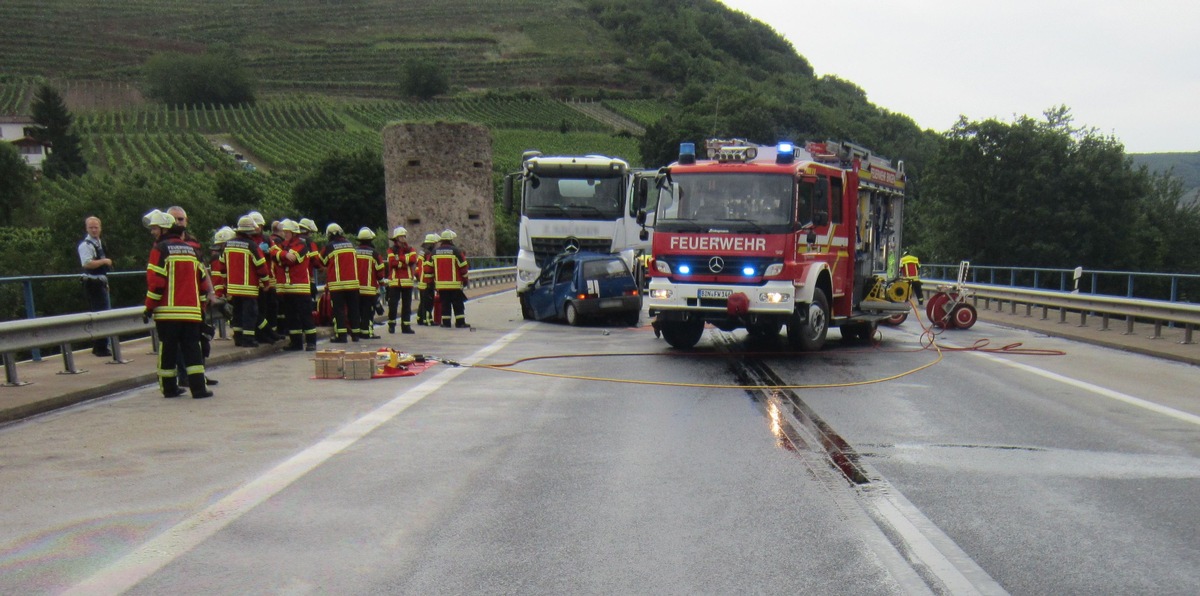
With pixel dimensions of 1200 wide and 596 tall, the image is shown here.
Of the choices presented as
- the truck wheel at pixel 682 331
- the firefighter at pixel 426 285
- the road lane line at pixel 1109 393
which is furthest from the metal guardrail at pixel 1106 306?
the firefighter at pixel 426 285

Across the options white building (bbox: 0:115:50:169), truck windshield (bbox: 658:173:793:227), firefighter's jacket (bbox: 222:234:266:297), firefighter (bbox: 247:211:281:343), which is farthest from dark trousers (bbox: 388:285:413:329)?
white building (bbox: 0:115:50:169)

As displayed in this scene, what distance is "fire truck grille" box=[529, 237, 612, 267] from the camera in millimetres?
23781

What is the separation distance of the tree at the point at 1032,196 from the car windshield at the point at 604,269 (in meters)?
42.7

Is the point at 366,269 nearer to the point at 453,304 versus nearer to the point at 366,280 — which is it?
the point at 366,280

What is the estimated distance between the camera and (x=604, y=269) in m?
20.7

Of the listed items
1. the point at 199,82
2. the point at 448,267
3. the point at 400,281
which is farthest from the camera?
the point at 199,82

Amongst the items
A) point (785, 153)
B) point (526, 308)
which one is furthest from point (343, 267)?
point (785, 153)

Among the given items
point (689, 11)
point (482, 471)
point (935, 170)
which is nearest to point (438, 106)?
point (935, 170)

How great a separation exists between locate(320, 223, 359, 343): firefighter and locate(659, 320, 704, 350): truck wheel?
16.1 feet

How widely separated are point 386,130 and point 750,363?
3638cm

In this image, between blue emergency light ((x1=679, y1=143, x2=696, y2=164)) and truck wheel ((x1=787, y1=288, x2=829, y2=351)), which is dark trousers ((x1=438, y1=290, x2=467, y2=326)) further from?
truck wheel ((x1=787, y1=288, x2=829, y2=351))

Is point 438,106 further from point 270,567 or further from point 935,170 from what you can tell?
point 270,567

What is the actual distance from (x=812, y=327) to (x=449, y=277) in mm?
7626

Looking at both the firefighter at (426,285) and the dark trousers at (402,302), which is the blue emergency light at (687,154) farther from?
the firefighter at (426,285)
